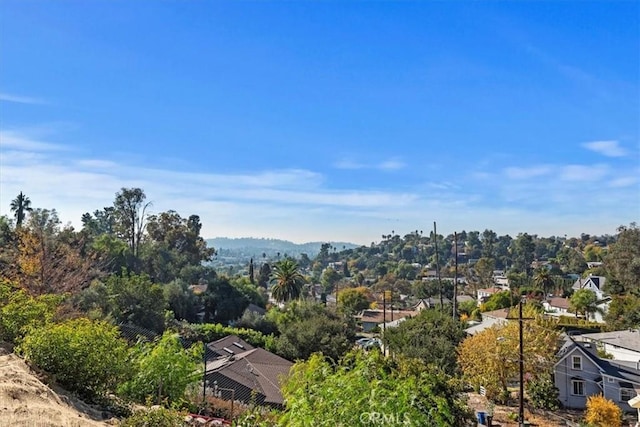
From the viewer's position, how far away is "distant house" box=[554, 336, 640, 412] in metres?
20.5

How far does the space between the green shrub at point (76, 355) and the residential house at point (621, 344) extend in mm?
26232

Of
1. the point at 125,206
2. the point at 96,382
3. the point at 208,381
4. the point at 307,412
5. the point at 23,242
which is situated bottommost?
the point at 208,381

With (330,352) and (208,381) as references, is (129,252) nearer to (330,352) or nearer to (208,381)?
(330,352)

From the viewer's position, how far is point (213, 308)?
119 ft

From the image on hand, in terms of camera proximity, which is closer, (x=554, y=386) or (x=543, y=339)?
(x=554, y=386)

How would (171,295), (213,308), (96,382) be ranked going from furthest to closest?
(213,308)
(171,295)
(96,382)

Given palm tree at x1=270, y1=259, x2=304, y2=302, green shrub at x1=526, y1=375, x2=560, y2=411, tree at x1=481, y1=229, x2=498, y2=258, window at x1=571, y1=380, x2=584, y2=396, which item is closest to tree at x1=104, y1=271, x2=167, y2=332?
palm tree at x1=270, y1=259, x2=304, y2=302

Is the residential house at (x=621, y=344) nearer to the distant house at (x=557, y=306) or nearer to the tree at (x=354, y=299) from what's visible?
the distant house at (x=557, y=306)

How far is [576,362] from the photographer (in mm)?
21281

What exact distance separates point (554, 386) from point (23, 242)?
24.3 meters

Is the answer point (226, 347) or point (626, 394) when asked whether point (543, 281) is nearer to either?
point (626, 394)

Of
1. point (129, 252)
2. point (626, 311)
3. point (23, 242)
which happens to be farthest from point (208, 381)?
point (626, 311)

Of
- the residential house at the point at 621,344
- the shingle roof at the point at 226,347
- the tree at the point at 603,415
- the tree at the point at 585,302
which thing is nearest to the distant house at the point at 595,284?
the tree at the point at 585,302

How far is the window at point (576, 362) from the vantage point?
69.7 feet
